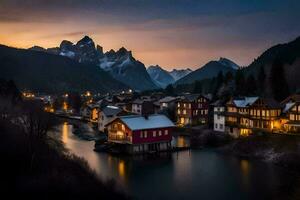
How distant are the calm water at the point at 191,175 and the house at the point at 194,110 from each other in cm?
1830

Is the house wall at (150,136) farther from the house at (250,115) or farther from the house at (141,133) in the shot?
the house at (250,115)

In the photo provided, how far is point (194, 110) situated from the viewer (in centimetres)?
6931

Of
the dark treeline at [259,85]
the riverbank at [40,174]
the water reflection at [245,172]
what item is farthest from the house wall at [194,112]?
the riverbank at [40,174]

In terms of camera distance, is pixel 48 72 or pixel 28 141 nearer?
pixel 28 141

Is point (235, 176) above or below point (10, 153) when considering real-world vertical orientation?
below

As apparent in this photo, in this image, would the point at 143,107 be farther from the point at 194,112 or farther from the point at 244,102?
the point at 244,102

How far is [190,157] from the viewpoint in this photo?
47812mm

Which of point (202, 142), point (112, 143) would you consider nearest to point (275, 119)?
point (202, 142)

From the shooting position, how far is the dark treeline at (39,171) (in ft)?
A: 84.4

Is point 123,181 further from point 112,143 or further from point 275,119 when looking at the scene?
point 275,119

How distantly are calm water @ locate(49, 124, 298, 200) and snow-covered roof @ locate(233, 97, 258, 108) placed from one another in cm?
1020

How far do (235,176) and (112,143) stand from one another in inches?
784

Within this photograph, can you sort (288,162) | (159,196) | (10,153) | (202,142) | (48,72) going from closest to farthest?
(10,153) < (159,196) < (288,162) < (202,142) < (48,72)

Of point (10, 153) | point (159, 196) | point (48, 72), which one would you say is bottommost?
point (159, 196)
